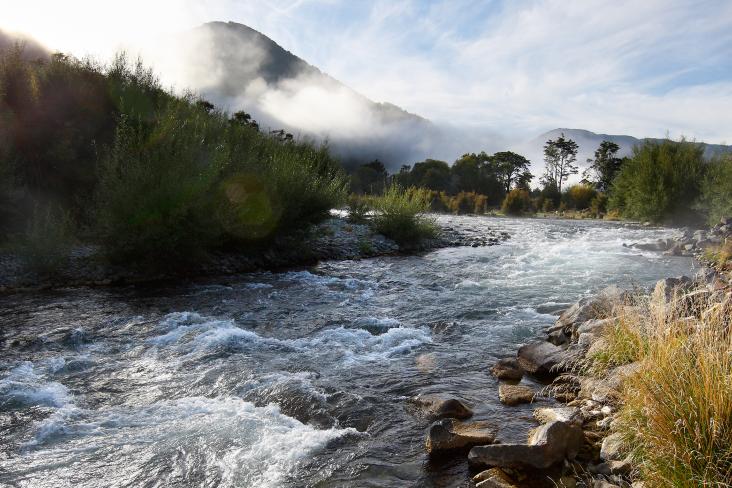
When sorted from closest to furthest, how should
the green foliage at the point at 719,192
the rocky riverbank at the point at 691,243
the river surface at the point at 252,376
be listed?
the river surface at the point at 252,376
the rocky riverbank at the point at 691,243
the green foliage at the point at 719,192

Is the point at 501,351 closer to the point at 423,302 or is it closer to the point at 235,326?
the point at 423,302

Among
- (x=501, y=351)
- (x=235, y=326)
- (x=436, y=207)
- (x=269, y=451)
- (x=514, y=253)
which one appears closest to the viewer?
(x=269, y=451)

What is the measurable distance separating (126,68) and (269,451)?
2459 centimetres

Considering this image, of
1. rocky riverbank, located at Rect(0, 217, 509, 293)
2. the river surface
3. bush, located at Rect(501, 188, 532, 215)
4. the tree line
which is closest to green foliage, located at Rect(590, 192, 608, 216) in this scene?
the tree line

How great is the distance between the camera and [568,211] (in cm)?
5412

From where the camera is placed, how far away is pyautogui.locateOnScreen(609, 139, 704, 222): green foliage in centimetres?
3328

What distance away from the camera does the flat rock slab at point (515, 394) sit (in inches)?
244

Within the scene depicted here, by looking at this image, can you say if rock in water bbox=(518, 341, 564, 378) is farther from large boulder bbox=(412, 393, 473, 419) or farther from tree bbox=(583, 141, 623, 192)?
tree bbox=(583, 141, 623, 192)

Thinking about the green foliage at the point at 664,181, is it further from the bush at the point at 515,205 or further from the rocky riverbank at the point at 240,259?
the bush at the point at 515,205

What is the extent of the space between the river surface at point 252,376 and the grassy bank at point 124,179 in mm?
1723

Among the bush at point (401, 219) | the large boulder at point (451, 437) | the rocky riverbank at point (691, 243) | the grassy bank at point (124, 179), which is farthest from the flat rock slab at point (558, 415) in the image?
the bush at point (401, 219)

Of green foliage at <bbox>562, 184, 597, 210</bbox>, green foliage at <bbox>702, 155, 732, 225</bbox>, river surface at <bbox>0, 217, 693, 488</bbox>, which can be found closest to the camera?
river surface at <bbox>0, 217, 693, 488</bbox>

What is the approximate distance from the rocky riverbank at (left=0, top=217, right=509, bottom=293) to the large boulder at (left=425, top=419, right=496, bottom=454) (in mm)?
12039

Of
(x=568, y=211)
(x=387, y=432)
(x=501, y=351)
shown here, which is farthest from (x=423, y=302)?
(x=568, y=211)
